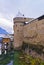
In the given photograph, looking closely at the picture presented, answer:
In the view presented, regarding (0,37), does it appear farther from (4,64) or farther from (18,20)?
(4,64)

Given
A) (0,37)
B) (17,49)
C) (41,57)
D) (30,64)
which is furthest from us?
(0,37)

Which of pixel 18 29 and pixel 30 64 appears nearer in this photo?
pixel 30 64

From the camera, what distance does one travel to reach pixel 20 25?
618 inches

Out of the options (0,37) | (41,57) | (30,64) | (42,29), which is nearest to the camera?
(30,64)

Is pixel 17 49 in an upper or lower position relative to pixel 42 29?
lower

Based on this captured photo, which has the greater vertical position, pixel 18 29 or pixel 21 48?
pixel 18 29

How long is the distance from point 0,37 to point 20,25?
8.25ft

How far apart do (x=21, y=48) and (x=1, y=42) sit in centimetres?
190

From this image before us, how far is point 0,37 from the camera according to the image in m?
16.8

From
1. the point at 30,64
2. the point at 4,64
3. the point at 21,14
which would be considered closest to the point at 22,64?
the point at 30,64

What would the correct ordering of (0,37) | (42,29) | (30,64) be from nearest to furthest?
(30,64) < (42,29) < (0,37)

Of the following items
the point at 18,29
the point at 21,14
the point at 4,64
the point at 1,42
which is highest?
the point at 21,14

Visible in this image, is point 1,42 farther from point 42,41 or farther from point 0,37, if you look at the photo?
point 42,41

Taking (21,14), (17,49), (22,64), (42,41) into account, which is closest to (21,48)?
(17,49)
